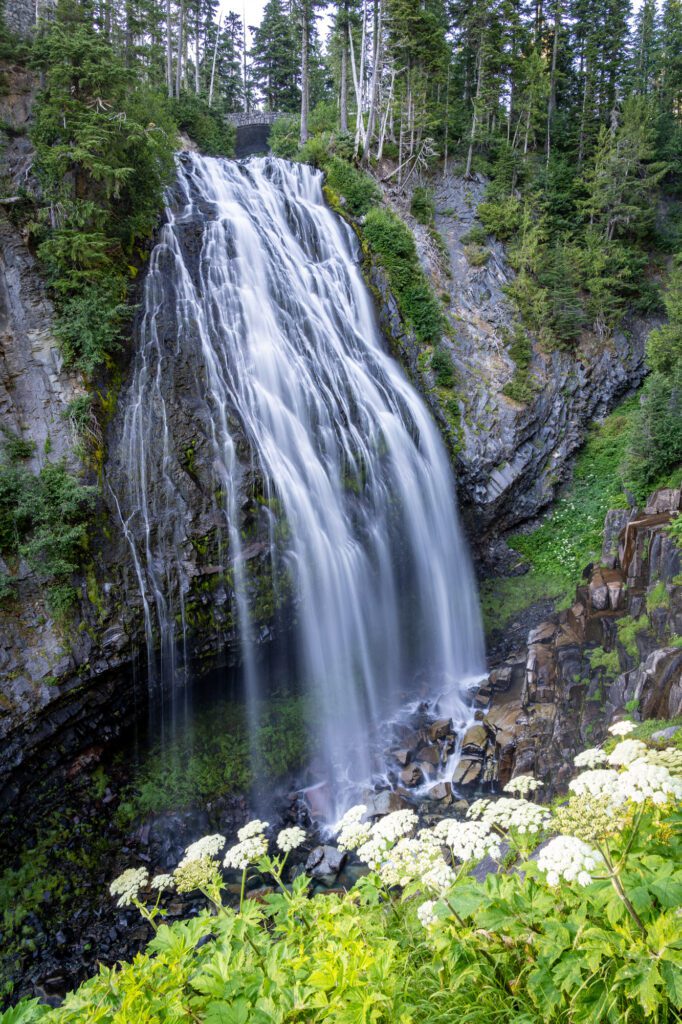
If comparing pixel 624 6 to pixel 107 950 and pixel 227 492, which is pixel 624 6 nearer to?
pixel 227 492

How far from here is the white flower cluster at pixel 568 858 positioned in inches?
78.9

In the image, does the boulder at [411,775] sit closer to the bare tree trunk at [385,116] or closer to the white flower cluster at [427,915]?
the white flower cluster at [427,915]

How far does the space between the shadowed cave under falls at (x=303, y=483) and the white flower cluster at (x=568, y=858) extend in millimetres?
8822

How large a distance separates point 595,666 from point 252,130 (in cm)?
3017

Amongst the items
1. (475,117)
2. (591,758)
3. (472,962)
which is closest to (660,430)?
(591,758)

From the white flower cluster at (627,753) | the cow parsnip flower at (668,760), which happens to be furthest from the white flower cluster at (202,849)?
the cow parsnip flower at (668,760)

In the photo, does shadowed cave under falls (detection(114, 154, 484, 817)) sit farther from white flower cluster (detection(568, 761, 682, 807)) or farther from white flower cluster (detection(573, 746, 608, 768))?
white flower cluster (detection(568, 761, 682, 807))

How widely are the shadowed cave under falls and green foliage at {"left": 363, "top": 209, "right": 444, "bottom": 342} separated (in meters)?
1.29

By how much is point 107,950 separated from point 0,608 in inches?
209

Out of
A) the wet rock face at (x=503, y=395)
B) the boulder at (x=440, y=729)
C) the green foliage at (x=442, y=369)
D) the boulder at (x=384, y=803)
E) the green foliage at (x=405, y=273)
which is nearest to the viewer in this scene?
the boulder at (x=384, y=803)

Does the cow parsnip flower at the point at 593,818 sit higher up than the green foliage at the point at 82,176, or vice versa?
the green foliage at the point at 82,176

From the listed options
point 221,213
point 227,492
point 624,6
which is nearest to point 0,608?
point 227,492

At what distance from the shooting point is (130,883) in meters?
3.43

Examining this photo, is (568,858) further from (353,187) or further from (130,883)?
(353,187)
